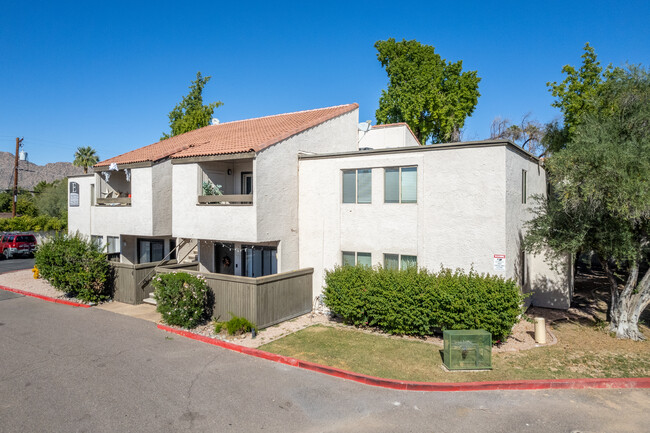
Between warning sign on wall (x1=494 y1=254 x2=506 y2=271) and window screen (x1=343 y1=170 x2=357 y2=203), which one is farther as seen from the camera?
window screen (x1=343 y1=170 x2=357 y2=203)

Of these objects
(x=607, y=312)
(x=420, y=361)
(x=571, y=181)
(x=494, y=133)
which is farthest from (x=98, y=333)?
(x=494, y=133)

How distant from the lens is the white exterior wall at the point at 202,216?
556 inches

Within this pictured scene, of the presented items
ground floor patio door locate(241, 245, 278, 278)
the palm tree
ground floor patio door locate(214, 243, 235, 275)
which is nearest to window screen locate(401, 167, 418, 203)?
ground floor patio door locate(241, 245, 278, 278)

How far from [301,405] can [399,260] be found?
6770mm

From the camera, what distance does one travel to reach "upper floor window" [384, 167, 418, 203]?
1343 centimetres

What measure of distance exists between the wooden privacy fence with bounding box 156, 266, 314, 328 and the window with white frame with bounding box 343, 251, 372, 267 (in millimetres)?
1634

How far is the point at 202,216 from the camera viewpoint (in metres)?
15.3

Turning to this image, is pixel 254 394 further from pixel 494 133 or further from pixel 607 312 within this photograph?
pixel 494 133

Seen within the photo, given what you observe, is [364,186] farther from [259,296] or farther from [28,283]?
[28,283]

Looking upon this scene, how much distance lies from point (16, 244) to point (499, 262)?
34.9 metres

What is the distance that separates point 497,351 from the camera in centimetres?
1080

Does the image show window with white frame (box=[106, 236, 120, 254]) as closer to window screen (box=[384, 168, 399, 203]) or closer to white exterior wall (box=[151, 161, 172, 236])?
white exterior wall (box=[151, 161, 172, 236])

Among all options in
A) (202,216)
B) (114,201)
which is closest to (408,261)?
(202,216)

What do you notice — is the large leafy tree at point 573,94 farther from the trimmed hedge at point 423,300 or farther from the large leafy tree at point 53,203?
the large leafy tree at point 53,203
